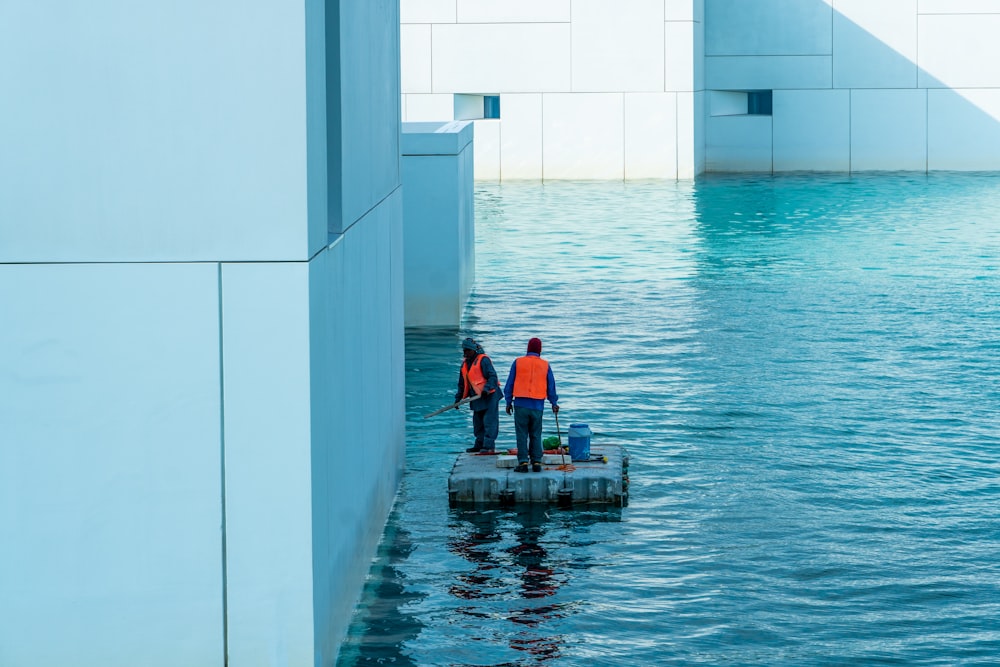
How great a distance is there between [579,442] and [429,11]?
31791mm

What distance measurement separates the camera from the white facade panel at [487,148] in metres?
45.0

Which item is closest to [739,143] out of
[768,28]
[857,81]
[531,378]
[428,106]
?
[768,28]

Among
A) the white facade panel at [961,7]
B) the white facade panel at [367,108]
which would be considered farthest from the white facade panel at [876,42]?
the white facade panel at [367,108]

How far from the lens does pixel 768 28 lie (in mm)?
46812

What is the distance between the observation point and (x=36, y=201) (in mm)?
8508

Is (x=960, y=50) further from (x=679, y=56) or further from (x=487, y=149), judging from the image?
(x=487, y=149)

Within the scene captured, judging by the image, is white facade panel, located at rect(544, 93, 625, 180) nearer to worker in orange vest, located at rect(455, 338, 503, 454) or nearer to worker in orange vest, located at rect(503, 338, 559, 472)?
worker in orange vest, located at rect(455, 338, 503, 454)

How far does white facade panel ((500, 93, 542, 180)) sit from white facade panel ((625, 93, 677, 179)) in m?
2.54

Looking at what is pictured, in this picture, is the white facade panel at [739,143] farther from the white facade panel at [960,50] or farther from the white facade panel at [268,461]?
the white facade panel at [268,461]

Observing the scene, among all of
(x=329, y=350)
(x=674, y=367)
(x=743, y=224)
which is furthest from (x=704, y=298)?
(x=329, y=350)

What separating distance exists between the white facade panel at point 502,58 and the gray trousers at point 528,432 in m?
31.8

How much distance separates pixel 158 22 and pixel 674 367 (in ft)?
40.1

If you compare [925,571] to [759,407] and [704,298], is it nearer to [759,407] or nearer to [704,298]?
[759,407]

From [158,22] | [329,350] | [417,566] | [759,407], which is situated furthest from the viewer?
[759,407]
